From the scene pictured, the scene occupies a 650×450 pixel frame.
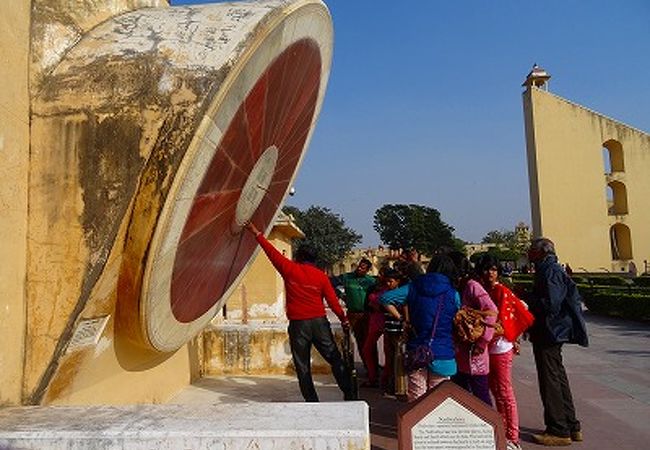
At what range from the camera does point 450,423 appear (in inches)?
96.7

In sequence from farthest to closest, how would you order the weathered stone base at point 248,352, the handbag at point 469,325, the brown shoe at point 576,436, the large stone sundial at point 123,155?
the weathered stone base at point 248,352 → the brown shoe at point 576,436 → the handbag at point 469,325 → the large stone sundial at point 123,155

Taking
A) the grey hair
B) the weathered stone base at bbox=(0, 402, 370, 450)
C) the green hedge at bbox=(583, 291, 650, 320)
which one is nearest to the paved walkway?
the grey hair

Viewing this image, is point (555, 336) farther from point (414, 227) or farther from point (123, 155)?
point (414, 227)

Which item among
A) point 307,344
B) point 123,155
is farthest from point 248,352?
point 123,155

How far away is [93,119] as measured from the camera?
2.68m

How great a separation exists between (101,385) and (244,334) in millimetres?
2859

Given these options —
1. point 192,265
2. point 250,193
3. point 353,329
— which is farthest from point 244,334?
point 192,265

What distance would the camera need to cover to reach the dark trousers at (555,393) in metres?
4.43

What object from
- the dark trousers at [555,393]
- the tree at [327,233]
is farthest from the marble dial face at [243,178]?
the tree at [327,233]

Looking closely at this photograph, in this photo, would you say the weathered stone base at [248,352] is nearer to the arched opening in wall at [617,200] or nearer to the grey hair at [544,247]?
the grey hair at [544,247]

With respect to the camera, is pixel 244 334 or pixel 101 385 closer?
pixel 101 385

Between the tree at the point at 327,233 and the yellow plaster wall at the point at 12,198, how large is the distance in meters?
44.3

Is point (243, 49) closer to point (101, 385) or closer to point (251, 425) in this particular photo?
point (251, 425)

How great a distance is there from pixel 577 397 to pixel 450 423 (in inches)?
166
